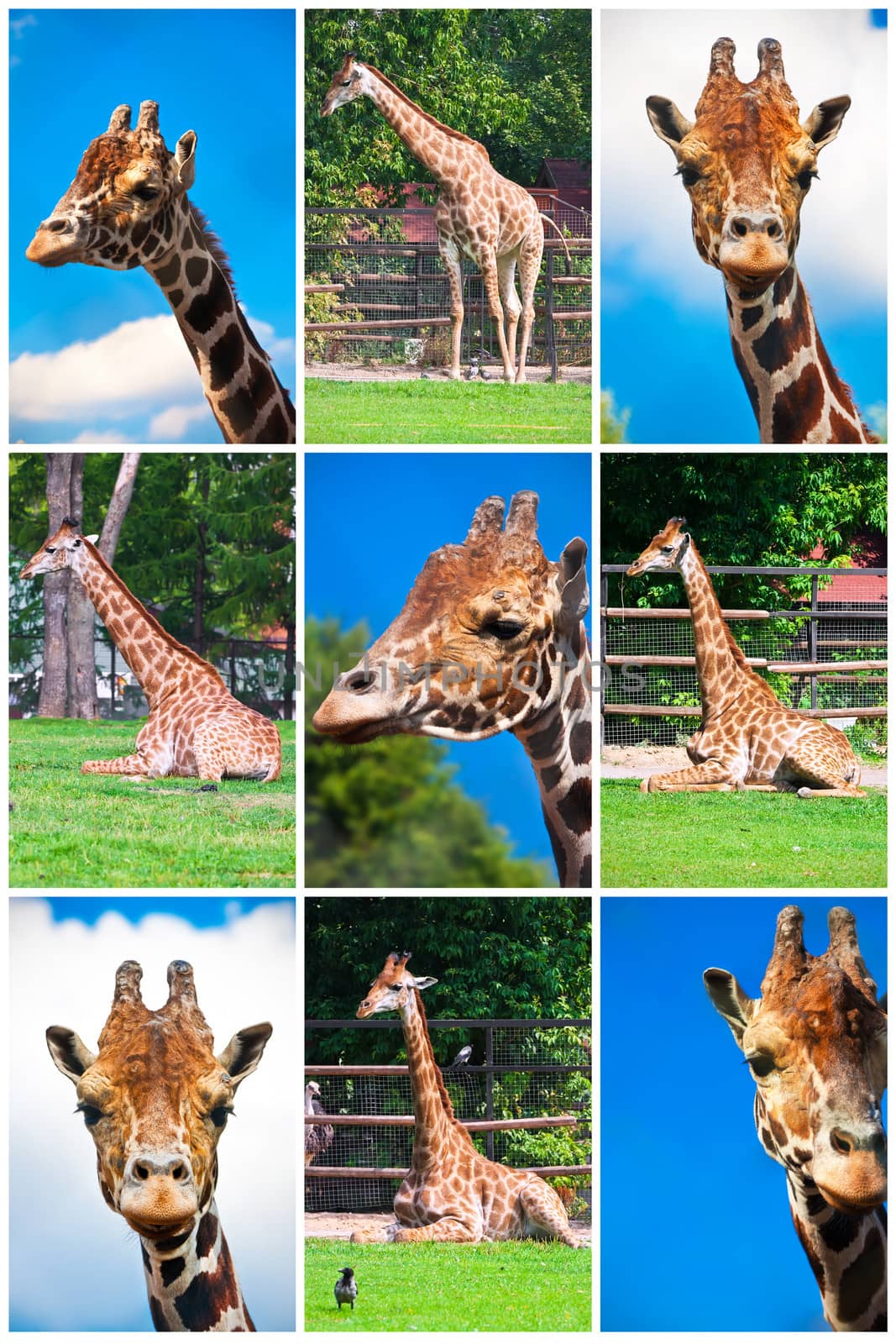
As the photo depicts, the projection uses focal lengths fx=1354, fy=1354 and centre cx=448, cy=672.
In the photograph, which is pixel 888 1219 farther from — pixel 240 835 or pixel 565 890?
pixel 240 835

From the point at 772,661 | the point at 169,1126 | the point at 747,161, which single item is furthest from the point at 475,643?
the point at 772,661

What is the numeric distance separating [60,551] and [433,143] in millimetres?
2620

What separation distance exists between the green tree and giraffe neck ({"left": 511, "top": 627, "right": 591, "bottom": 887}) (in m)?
1.01

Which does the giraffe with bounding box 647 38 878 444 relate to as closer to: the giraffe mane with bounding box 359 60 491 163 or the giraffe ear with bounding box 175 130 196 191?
the giraffe mane with bounding box 359 60 491 163

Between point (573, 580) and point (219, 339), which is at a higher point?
point (219, 339)

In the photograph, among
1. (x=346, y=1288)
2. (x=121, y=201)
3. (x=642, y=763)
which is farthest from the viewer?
(x=642, y=763)

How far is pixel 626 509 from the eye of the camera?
7.29 metres

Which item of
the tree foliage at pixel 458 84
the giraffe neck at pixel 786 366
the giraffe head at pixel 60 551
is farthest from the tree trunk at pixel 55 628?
the giraffe neck at pixel 786 366

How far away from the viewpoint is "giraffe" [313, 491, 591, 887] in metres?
4.94

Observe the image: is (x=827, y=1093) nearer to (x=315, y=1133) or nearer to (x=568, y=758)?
(x=568, y=758)

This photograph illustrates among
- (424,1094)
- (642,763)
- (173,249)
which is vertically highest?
(173,249)

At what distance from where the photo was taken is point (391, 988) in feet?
20.2

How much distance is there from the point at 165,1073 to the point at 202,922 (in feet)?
2.41

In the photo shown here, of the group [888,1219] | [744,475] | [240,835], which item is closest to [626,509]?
[744,475]
